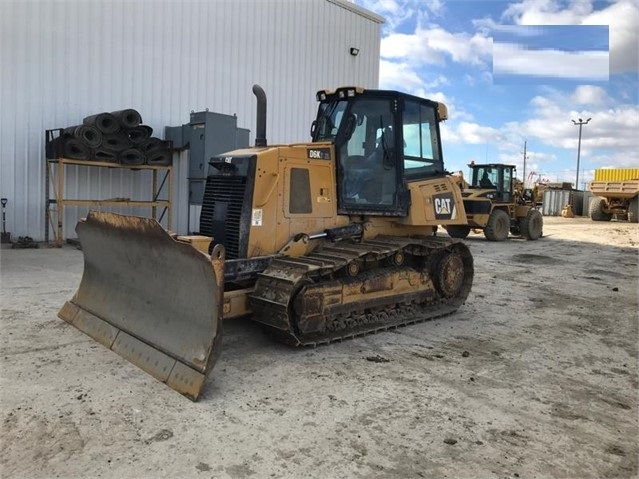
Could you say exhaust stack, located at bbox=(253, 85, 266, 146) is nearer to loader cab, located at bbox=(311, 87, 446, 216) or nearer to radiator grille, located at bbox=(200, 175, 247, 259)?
radiator grille, located at bbox=(200, 175, 247, 259)

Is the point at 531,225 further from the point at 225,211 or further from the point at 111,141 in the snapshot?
the point at 225,211

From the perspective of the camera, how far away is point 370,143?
6.13m

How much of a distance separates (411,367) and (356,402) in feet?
3.21

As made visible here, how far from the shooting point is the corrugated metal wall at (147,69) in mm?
11094

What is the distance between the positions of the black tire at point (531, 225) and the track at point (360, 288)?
11811 millimetres

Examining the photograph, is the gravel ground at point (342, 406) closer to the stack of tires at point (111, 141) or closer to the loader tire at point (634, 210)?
the stack of tires at point (111, 141)

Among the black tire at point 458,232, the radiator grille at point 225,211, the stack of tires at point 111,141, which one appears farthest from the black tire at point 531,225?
the radiator grille at point 225,211

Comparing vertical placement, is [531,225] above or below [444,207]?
below

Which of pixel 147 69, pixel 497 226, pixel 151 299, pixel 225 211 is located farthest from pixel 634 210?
pixel 151 299

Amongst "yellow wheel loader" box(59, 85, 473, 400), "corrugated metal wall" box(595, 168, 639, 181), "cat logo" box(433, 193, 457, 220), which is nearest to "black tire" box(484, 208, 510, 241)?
"yellow wheel loader" box(59, 85, 473, 400)

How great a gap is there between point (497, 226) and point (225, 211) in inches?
528

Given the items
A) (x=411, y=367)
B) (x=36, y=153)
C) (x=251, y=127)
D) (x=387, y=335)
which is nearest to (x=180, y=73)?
(x=251, y=127)

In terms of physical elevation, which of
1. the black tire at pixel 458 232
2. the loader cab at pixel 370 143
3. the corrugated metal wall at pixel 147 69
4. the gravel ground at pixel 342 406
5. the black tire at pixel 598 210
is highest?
the corrugated metal wall at pixel 147 69

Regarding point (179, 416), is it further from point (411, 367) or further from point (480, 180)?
point (480, 180)
